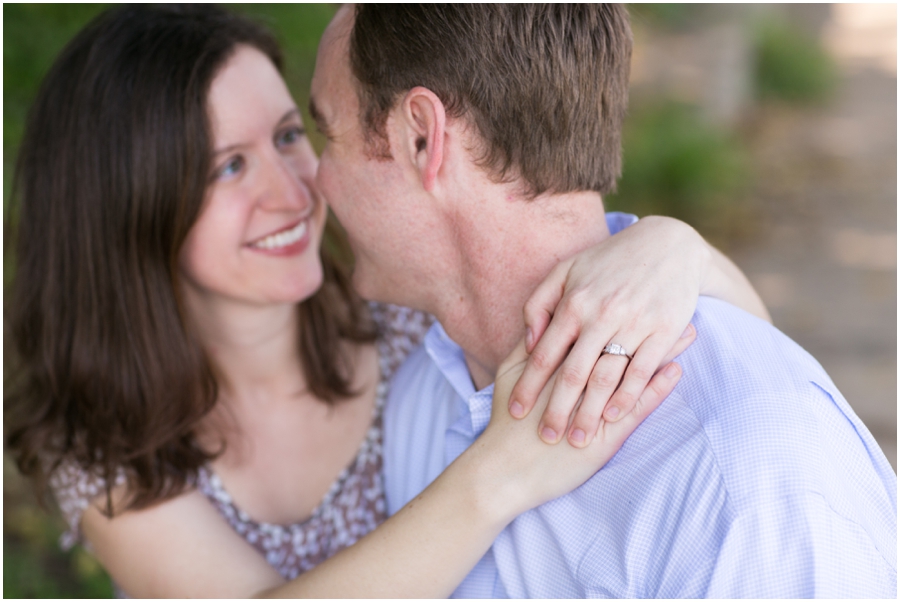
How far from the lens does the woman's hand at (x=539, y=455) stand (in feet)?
5.24

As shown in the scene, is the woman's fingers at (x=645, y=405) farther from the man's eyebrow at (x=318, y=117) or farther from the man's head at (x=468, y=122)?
the man's eyebrow at (x=318, y=117)

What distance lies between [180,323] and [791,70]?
11.4 meters

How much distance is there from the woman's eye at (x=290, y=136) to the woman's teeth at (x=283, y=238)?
0.26 meters

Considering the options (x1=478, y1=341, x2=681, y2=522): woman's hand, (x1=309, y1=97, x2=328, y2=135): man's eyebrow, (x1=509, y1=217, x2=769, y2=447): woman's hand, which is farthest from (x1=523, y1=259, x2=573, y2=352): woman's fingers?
(x1=309, y1=97, x2=328, y2=135): man's eyebrow

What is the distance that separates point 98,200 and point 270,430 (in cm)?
90

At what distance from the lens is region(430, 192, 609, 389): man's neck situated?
1.82 m

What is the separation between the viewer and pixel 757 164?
9.40 m

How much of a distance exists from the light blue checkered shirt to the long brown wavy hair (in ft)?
4.03

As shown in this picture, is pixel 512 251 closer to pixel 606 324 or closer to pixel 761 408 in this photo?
pixel 606 324

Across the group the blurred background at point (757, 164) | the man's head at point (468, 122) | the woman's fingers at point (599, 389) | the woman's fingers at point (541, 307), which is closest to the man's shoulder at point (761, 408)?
the woman's fingers at point (599, 389)

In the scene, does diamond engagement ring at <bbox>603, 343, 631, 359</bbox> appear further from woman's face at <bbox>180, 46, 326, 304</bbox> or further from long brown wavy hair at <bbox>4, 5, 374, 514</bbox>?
long brown wavy hair at <bbox>4, 5, 374, 514</bbox>

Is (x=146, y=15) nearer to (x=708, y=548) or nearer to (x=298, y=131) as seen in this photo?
(x=298, y=131)

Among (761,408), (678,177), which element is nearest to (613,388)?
(761,408)

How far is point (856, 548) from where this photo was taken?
1367mm
